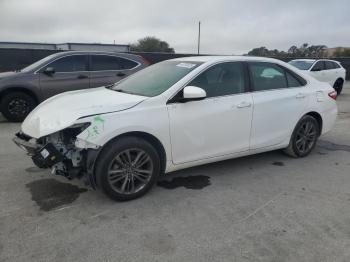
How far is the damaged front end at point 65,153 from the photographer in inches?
138

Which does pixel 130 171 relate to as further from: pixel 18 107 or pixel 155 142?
pixel 18 107

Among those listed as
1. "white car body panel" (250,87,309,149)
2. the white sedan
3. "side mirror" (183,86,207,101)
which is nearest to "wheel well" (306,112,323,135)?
the white sedan

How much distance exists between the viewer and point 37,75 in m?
7.96

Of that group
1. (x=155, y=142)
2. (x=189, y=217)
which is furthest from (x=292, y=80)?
(x=189, y=217)

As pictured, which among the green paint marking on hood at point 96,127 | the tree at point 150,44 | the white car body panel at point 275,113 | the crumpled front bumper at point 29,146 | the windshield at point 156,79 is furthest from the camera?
the tree at point 150,44

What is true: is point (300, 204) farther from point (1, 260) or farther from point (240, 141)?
point (1, 260)

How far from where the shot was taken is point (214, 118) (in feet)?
13.8

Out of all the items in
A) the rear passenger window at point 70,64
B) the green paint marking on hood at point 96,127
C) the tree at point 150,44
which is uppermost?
the tree at point 150,44

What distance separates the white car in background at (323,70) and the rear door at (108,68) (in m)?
8.26

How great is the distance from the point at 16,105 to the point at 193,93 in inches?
219

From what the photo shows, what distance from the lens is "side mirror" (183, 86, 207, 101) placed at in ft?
12.7

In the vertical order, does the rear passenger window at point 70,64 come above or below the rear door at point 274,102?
above

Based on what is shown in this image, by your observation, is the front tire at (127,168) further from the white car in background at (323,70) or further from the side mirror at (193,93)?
the white car in background at (323,70)

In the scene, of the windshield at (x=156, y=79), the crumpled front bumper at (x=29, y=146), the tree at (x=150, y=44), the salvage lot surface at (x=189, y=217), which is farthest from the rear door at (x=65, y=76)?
the tree at (x=150, y=44)
